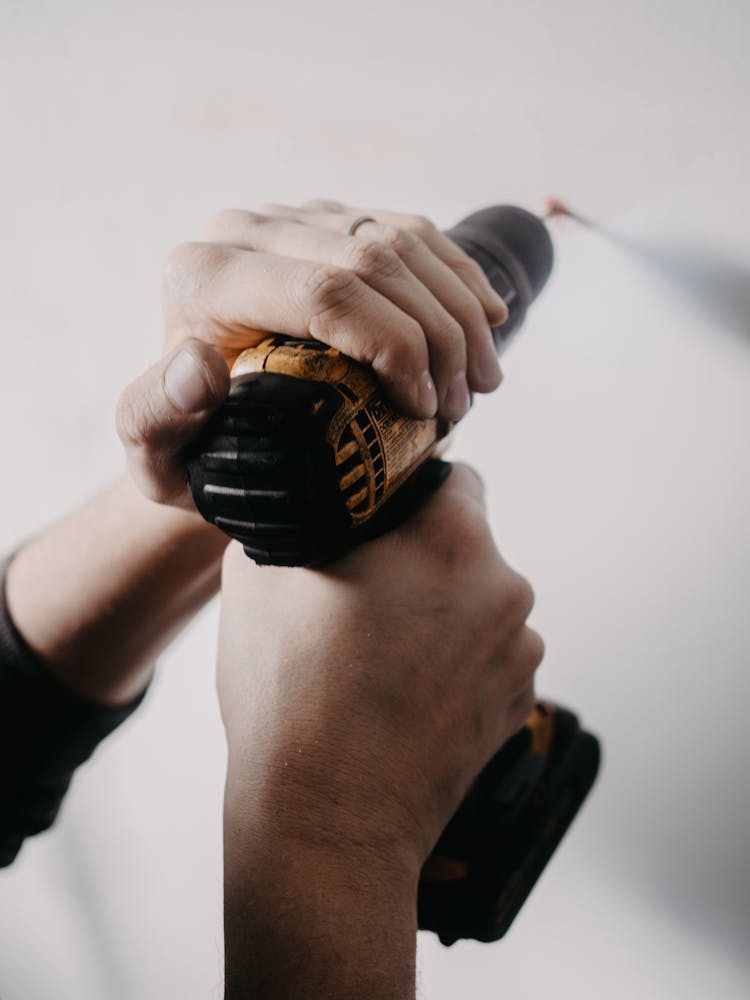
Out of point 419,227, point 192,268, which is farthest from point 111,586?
point 419,227

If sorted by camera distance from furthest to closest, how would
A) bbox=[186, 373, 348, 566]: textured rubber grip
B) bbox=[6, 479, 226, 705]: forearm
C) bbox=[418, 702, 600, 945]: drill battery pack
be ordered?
1. bbox=[6, 479, 226, 705]: forearm
2. bbox=[418, 702, 600, 945]: drill battery pack
3. bbox=[186, 373, 348, 566]: textured rubber grip

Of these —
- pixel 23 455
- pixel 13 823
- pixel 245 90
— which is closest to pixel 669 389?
pixel 245 90

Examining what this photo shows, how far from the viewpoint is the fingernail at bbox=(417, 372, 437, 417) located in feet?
1.62

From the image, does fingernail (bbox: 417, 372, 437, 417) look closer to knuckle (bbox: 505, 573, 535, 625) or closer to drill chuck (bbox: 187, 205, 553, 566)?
drill chuck (bbox: 187, 205, 553, 566)

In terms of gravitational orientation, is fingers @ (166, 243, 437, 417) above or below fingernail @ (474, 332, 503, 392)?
above

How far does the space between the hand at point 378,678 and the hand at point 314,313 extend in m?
0.10

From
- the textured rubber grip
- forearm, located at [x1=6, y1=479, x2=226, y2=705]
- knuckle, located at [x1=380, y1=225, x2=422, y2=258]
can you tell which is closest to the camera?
the textured rubber grip

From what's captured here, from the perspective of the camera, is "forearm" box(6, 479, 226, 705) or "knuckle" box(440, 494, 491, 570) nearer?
"knuckle" box(440, 494, 491, 570)

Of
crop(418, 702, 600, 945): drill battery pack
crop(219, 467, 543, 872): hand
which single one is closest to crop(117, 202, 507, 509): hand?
crop(219, 467, 543, 872): hand

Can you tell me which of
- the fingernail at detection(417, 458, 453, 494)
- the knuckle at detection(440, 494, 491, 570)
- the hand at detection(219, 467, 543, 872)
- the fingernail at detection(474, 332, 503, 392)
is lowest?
the hand at detection(219, 467, 543, 872)

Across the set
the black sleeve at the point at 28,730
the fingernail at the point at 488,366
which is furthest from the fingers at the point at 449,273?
the black sleeve at the point at 28,730

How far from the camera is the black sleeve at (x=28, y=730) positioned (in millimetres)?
809

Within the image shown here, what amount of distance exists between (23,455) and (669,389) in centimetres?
97

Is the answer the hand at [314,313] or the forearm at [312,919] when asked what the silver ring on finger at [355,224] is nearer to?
the hand at [314,313]
